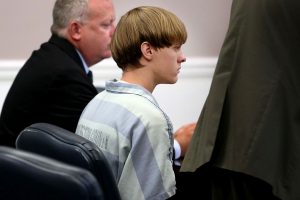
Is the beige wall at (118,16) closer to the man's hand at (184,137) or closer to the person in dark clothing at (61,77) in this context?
the person in dark clothing at (61,77)

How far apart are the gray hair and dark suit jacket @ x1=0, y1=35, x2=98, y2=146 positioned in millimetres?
173

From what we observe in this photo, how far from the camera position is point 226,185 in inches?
46.6

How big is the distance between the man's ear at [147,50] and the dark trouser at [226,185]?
35 centimetres

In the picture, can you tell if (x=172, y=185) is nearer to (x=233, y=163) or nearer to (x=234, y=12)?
(x=233, y=163)

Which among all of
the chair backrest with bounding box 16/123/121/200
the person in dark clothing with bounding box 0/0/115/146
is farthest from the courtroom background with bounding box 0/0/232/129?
the chair backrest with bounding box 16/123/121/200

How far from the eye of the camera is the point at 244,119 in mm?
1149

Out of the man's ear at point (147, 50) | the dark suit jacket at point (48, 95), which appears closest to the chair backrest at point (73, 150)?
the man's ear at point (147, 50)

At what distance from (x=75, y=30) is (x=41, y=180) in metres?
1.47

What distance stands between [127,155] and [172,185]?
129 millimetres

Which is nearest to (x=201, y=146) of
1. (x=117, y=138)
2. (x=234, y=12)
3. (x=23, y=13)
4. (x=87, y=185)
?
(x=117, y=138)

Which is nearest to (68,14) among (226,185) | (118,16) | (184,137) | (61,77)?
(61,77)

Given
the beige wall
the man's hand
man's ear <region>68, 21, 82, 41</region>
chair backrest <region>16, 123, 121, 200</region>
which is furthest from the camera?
the beige wall

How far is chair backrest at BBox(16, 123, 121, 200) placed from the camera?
0.94 meters

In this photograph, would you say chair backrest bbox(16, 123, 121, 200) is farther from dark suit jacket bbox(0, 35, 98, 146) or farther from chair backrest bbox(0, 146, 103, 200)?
dark suit jacket bbox(0, 35, 98, 146)
